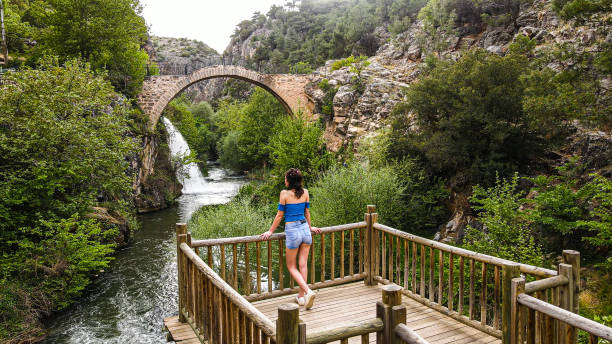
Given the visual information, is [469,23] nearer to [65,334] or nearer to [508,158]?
[508,158]

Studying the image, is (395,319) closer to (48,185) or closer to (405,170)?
(48,185)

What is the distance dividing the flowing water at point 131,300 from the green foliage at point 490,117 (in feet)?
24.4

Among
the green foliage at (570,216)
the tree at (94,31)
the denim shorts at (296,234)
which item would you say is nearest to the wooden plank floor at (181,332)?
the denim shorts at (296,234)

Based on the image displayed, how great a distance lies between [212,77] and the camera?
20281mm

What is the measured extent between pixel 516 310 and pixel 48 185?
821 cm

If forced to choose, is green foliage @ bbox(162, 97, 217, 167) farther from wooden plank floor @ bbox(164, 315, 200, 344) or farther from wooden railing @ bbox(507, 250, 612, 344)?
wooden railing @ bbox(507, 250, 612, 344)

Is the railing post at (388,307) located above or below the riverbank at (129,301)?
above

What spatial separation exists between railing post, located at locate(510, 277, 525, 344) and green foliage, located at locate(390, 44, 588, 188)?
610 centimetres

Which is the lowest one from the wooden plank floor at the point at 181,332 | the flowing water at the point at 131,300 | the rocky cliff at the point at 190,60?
the flowing water at the point at 131,300

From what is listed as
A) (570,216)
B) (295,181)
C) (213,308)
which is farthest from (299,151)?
(213,308)

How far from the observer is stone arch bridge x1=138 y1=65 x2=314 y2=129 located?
1847cm

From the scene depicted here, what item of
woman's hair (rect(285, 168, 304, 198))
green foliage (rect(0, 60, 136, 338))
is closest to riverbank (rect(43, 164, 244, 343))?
green foliage (rect(0, 60, 136, 338))

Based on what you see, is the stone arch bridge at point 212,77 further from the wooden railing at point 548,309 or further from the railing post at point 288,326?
the railing post at point 288,326

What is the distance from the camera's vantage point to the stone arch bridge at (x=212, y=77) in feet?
60.6
